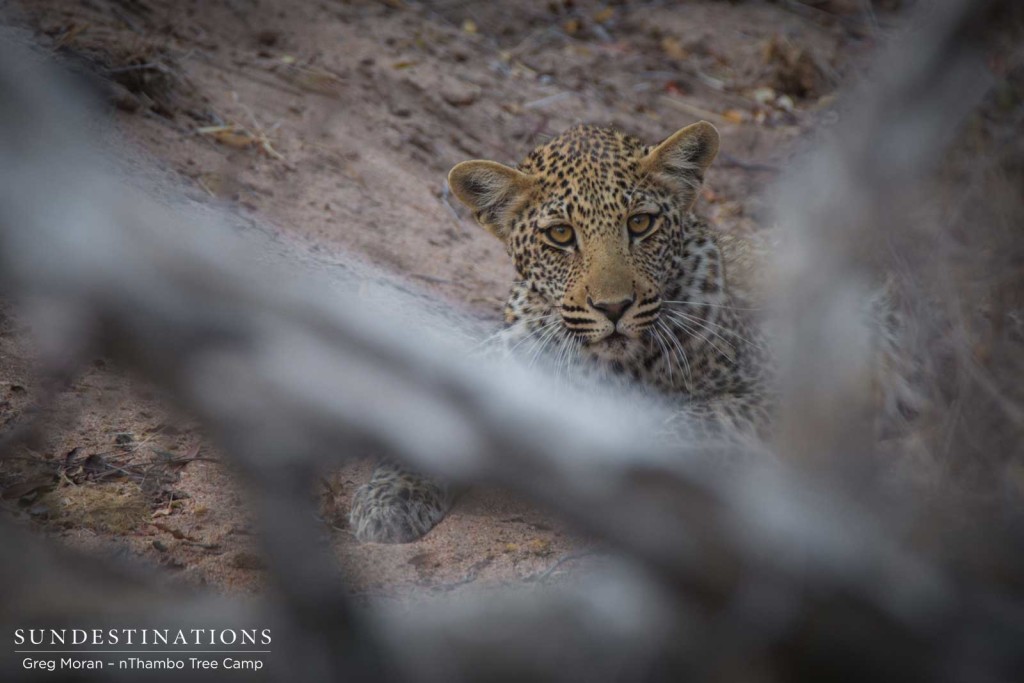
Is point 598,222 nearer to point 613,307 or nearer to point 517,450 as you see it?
point 613,307

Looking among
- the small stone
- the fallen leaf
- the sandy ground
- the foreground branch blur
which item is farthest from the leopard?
the fallen leaf

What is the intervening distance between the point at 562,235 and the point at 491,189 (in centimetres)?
54

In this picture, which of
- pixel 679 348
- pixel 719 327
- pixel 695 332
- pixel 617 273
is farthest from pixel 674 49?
pixel 617 273

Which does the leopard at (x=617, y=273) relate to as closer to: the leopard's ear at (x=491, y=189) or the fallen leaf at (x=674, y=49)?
the leopard's ear at (x=491, y=189)

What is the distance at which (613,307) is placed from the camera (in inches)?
197

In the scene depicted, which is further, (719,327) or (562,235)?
(719,327)

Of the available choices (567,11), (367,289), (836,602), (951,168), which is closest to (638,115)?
(567,11)

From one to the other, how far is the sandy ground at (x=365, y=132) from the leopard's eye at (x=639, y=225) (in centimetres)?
167

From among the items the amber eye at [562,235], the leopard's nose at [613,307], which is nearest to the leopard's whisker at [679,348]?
the leopard's nose at [613,307]

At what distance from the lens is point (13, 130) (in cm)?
131

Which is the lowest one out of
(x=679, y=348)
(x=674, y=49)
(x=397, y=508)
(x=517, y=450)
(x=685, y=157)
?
(x=397, y=508)

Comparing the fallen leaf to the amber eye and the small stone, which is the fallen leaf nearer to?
the amber eye

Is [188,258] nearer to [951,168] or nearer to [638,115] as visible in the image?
[951,168]

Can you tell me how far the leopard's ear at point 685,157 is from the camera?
5395 mm
